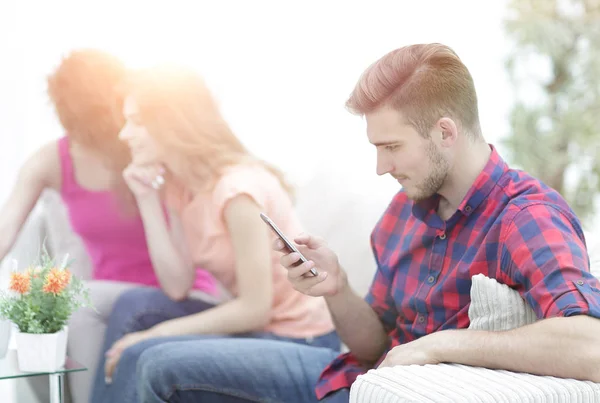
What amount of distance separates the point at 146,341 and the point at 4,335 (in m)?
0.29

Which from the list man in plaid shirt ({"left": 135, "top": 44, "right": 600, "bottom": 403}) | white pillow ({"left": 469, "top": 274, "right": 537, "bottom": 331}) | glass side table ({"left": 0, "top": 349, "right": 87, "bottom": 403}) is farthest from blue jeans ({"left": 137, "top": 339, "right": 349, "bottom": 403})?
white pillow ({"left": 469, "top": 274, "right": 537, "bottom": 331})

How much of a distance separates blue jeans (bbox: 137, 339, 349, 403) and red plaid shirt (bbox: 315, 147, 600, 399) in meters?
0.09

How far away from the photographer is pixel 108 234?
2631 millimetres

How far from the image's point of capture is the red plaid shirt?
127cm

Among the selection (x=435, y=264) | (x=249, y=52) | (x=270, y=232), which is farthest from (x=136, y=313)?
(x=249, y=52)

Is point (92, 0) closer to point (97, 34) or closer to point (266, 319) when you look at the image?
point (97, 34)

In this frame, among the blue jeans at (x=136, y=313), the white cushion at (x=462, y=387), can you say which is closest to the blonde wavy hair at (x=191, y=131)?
the blue jeans at (x=136, y=313)

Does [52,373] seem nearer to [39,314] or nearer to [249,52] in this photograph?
[39,314]

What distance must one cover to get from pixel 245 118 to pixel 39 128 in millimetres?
743

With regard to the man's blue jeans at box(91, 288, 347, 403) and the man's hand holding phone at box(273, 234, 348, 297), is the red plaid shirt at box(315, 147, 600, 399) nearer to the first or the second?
the man's hand holding phone at box(273, 234, 348, 297)

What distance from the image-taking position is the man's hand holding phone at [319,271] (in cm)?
154

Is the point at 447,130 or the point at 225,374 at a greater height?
the point at 447,130

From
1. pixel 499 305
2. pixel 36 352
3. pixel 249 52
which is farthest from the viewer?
pixel 249 52

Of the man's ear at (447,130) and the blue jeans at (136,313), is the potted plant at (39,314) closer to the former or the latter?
the blue jeans at (136,313)
